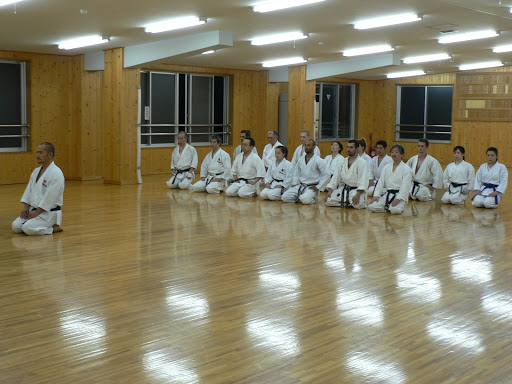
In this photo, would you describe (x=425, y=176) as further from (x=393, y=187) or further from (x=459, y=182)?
(x=393, y=187)

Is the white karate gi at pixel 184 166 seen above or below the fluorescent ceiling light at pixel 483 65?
below

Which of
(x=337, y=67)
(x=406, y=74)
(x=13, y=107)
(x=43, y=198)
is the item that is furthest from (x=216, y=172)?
(x=406, y=74)

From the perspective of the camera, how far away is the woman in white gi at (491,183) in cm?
977

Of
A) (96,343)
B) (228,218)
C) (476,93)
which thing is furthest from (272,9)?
(476,93)

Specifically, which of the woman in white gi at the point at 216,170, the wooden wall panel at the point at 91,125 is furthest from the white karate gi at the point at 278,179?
the wooden wall panel at the point at 91,125

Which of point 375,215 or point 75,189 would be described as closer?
point 375,215

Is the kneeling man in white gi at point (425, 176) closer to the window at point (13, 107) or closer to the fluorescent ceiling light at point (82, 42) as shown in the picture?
the fluorescent ceiling light at point (82, 42)

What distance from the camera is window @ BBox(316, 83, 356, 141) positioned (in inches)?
753

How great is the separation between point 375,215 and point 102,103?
7.06m

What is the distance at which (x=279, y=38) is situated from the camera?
11273mm

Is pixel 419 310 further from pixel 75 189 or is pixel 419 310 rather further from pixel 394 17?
pixel 75 189

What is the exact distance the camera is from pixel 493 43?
41.0 ft

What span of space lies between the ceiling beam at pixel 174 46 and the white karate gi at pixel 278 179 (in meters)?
2.19

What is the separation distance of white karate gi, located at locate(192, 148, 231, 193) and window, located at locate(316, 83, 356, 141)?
7898 mm
